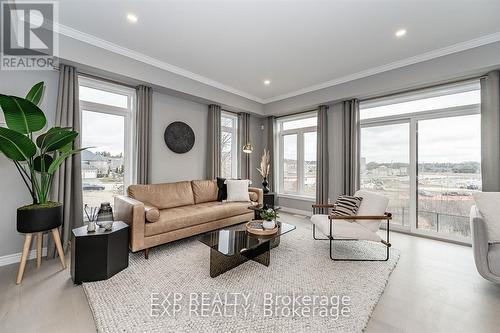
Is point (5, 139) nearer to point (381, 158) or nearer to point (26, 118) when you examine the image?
point (26, 118)

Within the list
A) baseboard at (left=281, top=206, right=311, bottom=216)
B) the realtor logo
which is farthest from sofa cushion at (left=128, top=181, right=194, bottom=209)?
baseboard at (left=281, top=206, right=311, bottom=216)

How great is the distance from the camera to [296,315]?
1.72 metres

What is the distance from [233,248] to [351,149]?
10.6ft

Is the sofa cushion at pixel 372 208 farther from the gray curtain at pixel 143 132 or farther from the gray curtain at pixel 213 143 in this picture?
the gray curtain at pixel 143 132

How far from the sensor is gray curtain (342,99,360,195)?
425 centimetres

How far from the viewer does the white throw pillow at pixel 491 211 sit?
212 centimetres

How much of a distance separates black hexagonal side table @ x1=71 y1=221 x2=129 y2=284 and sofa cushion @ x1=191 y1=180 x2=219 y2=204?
1812 mm

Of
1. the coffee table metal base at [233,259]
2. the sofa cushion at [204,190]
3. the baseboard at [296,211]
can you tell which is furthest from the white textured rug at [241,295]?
the baseboard at [296,211]

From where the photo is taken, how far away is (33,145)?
2170 millimetres

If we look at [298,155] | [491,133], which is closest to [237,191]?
[298,155]

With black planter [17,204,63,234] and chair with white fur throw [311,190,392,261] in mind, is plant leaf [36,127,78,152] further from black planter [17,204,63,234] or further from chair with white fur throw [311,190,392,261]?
chair with white fur throw [311,190,392,261]

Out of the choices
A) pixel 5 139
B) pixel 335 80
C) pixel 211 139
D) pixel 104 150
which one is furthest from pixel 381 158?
pixel 5 139

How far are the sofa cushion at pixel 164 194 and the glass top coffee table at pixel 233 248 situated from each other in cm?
131

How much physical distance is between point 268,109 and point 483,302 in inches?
192
